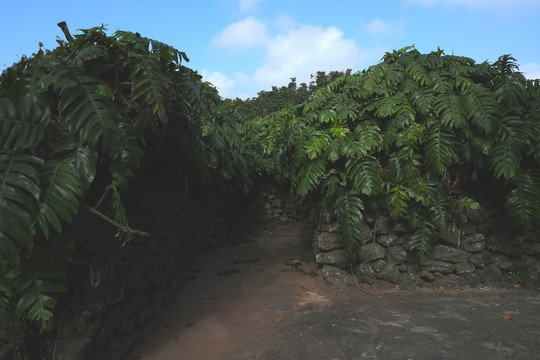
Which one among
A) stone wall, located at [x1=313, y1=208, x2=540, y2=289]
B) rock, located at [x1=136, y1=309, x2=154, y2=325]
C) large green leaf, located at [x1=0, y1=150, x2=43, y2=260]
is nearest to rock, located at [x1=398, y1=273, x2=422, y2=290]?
stone wall, located at [x1=313, y1=208, x2=540, y2=289]

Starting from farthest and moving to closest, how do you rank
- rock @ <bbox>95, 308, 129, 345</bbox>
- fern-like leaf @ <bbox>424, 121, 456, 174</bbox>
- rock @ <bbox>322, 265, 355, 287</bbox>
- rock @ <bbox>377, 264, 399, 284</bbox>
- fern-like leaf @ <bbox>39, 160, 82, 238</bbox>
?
rock @ <bbox>322, 265, 355, 287</bbox> < rock @ <bbox>377, 264, 399, 284</bbox> < fern-like leaf @ <bbox>424, 121, 456, 174</bbox> < rock @ <bbox>95, 308, 129, 345</bbox> < fern-like leaf @ <bbox>39, 160, 82, 238</bbox>

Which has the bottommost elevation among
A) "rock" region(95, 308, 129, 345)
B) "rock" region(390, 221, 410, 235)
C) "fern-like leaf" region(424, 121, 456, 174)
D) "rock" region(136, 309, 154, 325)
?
"rock" region(136, 309, 154, 325)

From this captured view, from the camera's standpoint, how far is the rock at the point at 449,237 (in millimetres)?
4367

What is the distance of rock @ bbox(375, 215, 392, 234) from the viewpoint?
14.8 feet

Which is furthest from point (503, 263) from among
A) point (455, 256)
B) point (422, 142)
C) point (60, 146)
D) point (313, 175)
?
point (60, 146)

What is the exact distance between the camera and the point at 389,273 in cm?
444

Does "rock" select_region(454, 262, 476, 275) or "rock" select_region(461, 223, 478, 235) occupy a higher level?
"rock" select_region(461, 223, 478, 235)

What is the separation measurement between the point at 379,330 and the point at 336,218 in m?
1.83

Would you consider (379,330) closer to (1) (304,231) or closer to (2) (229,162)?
(2) (229,162)

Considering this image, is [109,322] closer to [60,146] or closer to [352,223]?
[60,146]

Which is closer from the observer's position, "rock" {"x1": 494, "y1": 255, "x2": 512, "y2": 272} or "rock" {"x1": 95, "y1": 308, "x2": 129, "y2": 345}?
"rock" {"x1": 95, "y1": 308, "x2": 129, "y2": 345}

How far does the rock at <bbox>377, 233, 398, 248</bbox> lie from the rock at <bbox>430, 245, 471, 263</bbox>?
0.56 meters

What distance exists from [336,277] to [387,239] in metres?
0.91

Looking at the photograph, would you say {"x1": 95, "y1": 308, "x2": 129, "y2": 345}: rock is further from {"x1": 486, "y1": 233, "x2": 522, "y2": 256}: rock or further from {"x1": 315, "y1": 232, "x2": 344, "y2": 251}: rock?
{"x1": 486, "y1": 233, "x2": 522, "y2": 256}: rock
